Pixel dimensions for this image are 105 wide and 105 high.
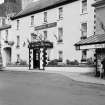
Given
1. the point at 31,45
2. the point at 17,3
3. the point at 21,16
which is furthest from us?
the point at 17,3

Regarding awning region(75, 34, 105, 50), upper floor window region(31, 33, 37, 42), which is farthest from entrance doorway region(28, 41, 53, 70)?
awning region(75, 34, 105, 50)

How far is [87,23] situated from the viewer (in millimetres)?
33406

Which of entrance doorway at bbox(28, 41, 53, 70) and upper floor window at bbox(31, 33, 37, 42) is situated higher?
upper floor window at bbox(31, 33, 37, 42)

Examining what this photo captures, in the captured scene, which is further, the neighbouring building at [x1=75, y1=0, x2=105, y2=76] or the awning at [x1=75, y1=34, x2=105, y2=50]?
the neighbouring building at [x1=75, y1=0, x2=105, y2=76]

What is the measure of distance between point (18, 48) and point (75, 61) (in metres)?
16.2

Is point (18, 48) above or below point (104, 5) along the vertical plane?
below

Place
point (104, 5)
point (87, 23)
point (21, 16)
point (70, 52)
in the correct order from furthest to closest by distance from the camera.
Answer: point (21, 16) < point (70, 52) < point (87, 23) < point (104, 5)

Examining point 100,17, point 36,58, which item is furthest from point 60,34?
point 100,17

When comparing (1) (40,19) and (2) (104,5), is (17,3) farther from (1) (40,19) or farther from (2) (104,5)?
(2) (104,5)

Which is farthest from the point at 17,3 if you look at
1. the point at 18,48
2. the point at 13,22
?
the point at 18,48

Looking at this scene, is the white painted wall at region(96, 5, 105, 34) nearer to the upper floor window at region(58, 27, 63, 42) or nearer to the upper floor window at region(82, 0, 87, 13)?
the upper floor window at region(82, 0, 87, 13)

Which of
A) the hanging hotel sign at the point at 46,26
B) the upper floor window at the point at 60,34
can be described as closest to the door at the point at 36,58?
the hanging hotel sign at the point at 46,26

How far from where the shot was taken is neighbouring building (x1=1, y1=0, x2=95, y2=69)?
3425 cm

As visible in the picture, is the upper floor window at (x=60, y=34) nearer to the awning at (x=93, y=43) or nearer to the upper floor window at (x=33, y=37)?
the upper floor window at (x=33, y=37)
